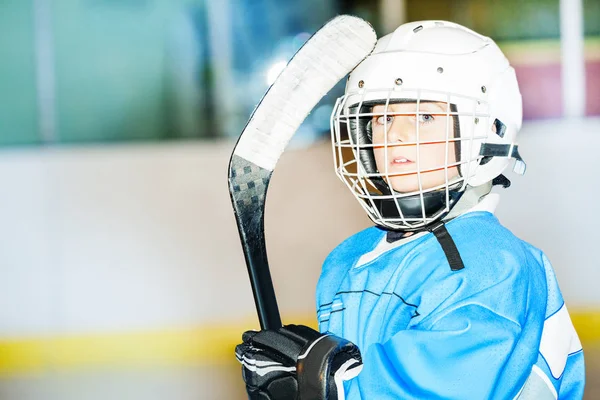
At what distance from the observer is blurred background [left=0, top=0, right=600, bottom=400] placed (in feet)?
11.4

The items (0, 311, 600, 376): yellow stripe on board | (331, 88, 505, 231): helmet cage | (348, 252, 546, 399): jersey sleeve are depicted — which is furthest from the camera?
(0, 311, 600, 376): yellow stripe on board

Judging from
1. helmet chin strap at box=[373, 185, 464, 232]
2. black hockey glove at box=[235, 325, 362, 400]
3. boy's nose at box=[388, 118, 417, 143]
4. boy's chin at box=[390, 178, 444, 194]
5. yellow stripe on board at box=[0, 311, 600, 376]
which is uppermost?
boy's nose at box=[388, 118, 417, 143]

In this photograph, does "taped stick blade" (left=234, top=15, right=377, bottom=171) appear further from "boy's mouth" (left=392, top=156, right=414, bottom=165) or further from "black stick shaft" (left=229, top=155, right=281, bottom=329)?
"boy's mouth" (left=392, top=156, right=414, bottom=165)

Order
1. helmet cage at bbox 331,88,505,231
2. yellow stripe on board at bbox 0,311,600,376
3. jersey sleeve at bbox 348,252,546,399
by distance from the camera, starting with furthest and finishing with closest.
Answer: yellow stripe on board at bbox 0,311,600,376
helmet cage at bbox 331,88,505,231
jersey sleeve at bbox 348,252,546,399

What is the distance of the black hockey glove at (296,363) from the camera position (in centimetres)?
119

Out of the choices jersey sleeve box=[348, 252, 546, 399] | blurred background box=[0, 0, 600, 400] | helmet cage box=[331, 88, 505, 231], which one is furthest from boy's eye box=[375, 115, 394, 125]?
blurred background box=[0, 0, 600, 400]

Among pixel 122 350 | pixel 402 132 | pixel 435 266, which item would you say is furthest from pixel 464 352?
pixel 122 350

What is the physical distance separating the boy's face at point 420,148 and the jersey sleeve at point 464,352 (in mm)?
200

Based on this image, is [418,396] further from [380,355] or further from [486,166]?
[486,166]

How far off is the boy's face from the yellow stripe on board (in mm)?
2126

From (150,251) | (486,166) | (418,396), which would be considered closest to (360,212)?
(150,251)

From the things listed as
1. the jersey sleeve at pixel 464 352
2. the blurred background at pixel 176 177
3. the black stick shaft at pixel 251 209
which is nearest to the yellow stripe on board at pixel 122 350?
the blurred background at pixel 176 177

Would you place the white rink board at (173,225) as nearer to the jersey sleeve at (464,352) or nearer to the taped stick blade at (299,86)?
the taped stick blade at (299,86)

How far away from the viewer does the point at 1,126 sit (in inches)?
147
